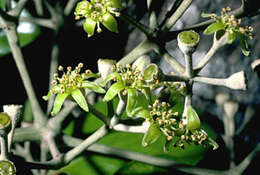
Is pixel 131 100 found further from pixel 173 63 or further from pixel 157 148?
pixel 157 148

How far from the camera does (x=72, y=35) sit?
59.2 inches

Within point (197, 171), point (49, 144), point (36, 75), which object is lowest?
point (197, 171)

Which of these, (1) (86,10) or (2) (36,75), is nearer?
(1) (86,10)

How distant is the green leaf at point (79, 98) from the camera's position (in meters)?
0.91

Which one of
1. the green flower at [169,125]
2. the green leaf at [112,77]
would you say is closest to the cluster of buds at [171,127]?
the green flower at [169,125]

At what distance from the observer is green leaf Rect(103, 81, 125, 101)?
35.4 inches

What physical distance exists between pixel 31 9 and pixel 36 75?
23 cm

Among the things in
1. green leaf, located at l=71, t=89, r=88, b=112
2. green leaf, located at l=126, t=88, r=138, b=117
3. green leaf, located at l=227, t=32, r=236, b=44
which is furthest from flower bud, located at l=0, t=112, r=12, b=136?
green leaf, located at l=227, t=32, r=236, b=44

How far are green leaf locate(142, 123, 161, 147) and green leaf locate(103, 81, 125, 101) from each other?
0.11m

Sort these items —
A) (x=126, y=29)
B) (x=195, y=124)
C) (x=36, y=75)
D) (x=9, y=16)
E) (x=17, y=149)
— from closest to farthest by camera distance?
1. (x=195, y=124)
2. (x=9, y=16)
3. (x=17, y=149)
4. (x=36, y=75)
5. (x=126, y=29)

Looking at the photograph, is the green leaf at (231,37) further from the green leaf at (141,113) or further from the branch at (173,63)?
the green leaf at (141,113)

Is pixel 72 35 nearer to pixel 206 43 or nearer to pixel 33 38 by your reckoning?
pixel 33 38

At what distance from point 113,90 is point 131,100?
5cm

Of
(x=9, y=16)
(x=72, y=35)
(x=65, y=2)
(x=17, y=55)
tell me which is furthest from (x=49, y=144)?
(x=65, y=2)
